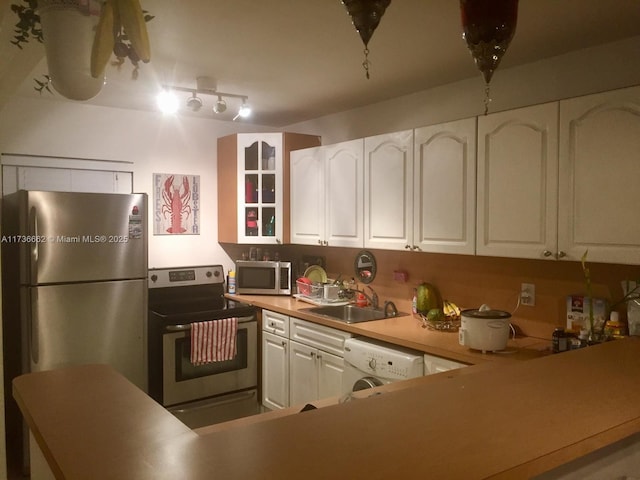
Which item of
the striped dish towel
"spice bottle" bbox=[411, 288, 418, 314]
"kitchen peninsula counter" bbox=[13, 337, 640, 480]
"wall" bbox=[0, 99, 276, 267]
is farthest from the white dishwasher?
"wall" bbox=[0, 99, 276, 267]

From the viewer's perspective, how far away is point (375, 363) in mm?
2672

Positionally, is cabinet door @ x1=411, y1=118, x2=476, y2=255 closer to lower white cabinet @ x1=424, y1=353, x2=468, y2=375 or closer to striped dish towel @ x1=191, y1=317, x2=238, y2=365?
lower white cabinet @ x1=424, y1=353, x2=468, y2=375

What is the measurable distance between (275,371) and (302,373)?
345 millimetres

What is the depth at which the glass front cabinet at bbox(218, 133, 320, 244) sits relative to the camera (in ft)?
12.8

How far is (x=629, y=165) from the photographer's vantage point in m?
1.98

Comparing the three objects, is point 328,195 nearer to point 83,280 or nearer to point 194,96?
point 194,96

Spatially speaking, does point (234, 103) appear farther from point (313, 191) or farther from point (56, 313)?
point (56, 313)

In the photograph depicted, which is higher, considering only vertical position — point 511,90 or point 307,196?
point 511,90

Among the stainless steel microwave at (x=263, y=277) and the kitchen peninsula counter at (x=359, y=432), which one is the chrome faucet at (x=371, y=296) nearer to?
the stainless steel microwave at (x=263, y=277)

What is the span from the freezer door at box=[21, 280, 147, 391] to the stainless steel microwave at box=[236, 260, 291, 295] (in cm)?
97

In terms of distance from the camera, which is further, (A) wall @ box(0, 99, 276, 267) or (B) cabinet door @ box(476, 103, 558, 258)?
(A) wall @ box(0, 99, 276, 267)

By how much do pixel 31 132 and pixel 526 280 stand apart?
10.8ft

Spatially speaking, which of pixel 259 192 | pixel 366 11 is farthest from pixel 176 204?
pixel 366 11

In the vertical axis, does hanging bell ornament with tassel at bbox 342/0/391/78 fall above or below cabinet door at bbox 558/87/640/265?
above
